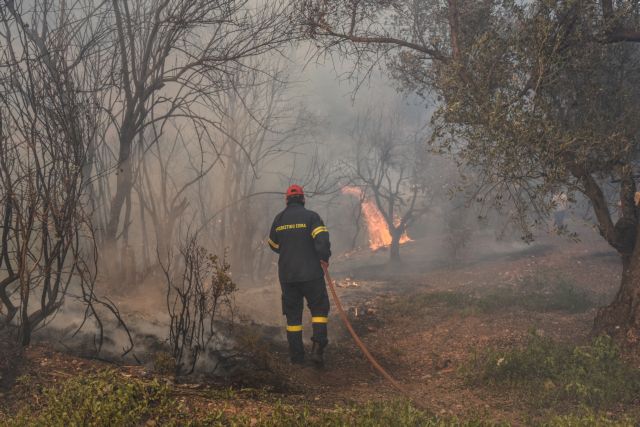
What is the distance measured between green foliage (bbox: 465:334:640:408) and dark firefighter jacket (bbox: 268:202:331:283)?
→ 7.12ft

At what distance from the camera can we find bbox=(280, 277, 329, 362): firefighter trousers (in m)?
6.14

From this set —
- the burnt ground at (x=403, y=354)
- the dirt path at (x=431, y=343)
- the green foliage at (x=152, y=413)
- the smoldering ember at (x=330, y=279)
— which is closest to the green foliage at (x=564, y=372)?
the smoldering ember at (x=330, y=279)

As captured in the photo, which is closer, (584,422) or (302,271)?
(584,422)

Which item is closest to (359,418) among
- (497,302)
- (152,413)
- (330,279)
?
(152,413)

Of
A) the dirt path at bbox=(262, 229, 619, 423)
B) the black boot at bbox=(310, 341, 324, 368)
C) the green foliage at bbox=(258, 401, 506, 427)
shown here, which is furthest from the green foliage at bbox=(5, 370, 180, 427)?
the black boot at bbox=(310, 341, 324, 368)

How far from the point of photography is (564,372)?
5277 millimetres

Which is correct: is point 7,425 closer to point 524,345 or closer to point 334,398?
point 334,398

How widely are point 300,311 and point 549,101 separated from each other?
15.1 ft

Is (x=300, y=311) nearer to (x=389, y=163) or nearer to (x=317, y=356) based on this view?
(x=317, y=356)

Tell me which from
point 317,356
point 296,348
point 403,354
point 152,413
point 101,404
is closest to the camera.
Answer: point 101,404

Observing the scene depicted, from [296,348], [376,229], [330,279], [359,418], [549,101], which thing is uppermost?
[549,101]

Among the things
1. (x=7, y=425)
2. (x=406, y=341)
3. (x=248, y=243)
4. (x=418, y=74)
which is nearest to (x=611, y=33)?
(x=418, y=74)

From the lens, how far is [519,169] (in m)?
6.07

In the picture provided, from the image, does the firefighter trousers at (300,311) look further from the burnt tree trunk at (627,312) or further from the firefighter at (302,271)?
the burnt tree trunk at (627,312)
